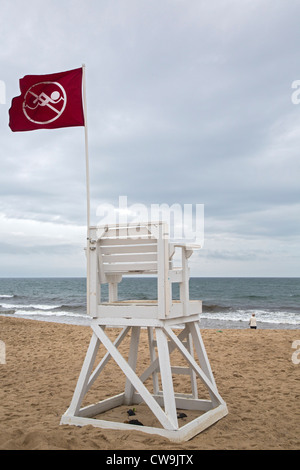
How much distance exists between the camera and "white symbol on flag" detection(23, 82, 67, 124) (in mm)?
6082

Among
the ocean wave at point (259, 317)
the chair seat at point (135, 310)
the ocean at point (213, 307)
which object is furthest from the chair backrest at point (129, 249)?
the ocean wave at point (259, 317)

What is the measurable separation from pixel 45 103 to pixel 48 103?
0.15ft

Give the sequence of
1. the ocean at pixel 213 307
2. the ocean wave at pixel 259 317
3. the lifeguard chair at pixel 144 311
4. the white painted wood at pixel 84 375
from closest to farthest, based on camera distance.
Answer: the lifeguard chair at pixel 144 311 < the white painted wood at pixel 84 375 < the ocean at pixel 213 307 < the ocean wave at pixel 259 317

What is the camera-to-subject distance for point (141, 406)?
21.6 feet

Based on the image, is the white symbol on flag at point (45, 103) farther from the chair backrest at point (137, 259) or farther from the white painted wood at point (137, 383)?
the white painted wood at point (137, 383)

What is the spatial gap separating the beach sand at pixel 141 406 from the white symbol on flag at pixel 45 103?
13.0ft

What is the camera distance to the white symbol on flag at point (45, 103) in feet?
20.0

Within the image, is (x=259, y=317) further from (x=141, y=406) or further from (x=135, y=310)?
(x=135, y=310)

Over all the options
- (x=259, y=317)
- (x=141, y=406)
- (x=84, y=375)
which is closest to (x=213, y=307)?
(x=259, y=317)

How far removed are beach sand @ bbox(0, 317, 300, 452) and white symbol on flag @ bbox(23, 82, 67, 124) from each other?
13.0 feet

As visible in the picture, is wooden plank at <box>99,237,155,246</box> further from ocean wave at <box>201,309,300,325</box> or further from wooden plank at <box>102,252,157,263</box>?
ocean wave at <box>201,309,300,325</box>

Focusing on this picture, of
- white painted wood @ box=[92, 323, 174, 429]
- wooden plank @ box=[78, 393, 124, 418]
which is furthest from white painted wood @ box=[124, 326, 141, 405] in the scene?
white painted wood @ box=[92, 323, 174, 429]
